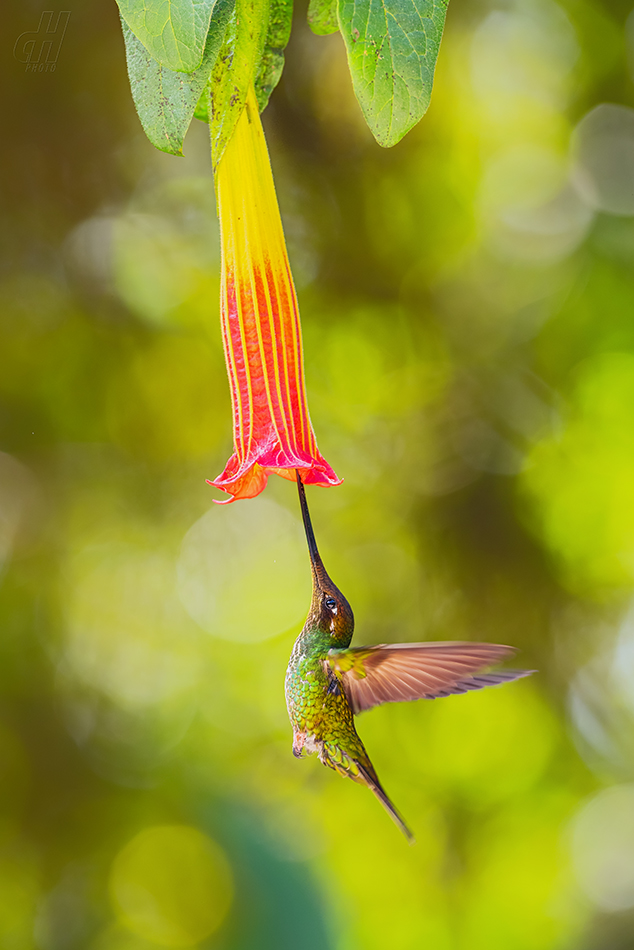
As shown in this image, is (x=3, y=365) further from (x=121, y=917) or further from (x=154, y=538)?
(x=121, y=917)

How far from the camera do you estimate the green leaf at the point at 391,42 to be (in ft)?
1.10

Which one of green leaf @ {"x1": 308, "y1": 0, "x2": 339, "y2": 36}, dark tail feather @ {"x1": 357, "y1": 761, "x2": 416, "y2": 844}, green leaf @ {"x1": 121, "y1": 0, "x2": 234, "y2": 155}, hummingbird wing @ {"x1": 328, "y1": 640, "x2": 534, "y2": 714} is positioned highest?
green leaf @ {"x1": 308, "y1": 0, "x2": 339, "y2": 36}


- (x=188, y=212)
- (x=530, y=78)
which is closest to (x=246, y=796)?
(x=188, y=212)

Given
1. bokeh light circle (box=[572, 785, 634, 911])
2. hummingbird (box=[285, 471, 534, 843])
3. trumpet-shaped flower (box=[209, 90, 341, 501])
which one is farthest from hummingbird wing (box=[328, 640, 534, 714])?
bokeh light circle (box=[572, 785, 634, 911])

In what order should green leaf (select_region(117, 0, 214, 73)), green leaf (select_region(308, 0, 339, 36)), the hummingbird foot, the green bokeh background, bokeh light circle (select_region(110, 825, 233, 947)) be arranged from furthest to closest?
the green bokeh background, bokeh light circle (select_region(110, 825, 233, 947)), the hummingbird foot, green leaf (select_region(308, 0, 339, 36)), green leaf (select_region(117, 0, 214, 73))

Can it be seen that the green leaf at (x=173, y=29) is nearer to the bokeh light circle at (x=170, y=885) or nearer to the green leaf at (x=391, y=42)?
the green leaf at (x=391, y=42)

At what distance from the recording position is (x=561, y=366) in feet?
4.55

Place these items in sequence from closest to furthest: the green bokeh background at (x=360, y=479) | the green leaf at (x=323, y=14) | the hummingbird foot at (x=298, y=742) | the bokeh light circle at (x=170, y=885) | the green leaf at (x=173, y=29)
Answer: the green leaf at (x=173, y=29) < the green leaf at (x=323, y=14) < the hummingbird foot at (x=298, y=742) < the bokeh light circle at (x=170, y=885) < the green bokeh background at (x=360, y=479)

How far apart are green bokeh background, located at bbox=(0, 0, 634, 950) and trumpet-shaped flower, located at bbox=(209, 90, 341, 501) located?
38.9 inches

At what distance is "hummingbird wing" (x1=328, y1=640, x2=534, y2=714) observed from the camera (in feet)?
1.46

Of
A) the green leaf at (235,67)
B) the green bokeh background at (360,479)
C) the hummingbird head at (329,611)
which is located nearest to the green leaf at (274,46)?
the green leaf at (235,67)

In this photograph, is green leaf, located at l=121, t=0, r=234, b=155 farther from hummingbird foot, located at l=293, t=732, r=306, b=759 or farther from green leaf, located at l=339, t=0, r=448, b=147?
hummingbird foot, located at l=293, t=732, r=306, b=759

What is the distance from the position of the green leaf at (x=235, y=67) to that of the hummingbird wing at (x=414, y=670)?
0.28 metres

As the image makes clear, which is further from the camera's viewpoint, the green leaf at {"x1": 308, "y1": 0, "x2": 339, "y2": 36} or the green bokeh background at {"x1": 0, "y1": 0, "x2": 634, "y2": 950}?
the green bokeh background at {"x1": 0, "y1": 0, "x2": 634, "y2": 950}
